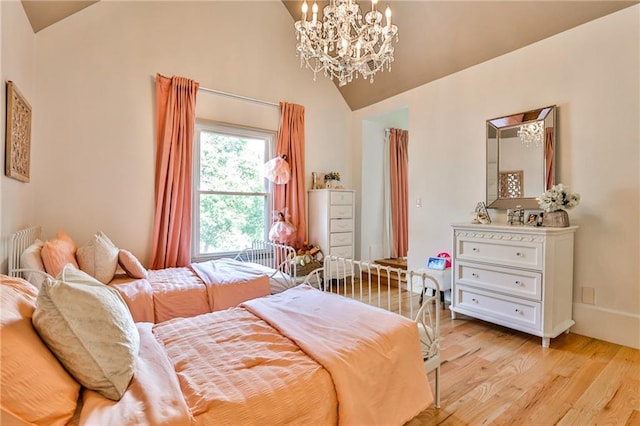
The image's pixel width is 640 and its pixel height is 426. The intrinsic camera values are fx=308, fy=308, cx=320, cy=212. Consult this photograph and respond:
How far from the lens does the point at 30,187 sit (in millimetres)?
2623

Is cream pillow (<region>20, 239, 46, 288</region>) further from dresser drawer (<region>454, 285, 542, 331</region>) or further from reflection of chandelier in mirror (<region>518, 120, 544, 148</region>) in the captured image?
reflection of chandelier in mirror (<region>518, 120, 544, 148</region>)

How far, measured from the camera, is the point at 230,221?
3.83 meters

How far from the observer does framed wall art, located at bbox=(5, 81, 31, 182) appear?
202 centimetres

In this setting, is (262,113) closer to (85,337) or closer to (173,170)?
(173,170)

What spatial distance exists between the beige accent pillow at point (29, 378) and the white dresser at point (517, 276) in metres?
2.94

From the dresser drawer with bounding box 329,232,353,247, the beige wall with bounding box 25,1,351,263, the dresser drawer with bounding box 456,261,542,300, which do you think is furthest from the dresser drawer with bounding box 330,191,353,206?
the dresser drawer with bounding box 456,261,542,300

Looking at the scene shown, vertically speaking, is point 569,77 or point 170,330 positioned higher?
point 569,77

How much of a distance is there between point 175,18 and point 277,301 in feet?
10.9

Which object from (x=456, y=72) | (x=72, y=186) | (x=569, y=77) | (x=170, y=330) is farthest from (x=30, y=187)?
(x=569, y=77)

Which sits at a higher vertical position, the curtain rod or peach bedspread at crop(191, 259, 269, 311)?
the curtain rod

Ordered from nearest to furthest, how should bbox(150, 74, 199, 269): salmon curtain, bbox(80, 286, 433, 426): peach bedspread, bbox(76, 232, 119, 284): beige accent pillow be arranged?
bbox(80, 286, 433, 426): peach bedspread
bbox(76, 232, 119, 284): beige accent pillow
bbox(150, 74, 199, 269): salmon curtain

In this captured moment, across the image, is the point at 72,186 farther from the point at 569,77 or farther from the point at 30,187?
the point at 569,77

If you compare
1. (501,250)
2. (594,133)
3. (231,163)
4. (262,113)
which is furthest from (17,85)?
(594,133)

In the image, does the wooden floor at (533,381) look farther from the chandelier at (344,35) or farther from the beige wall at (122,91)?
the beige wall at (122,91)
